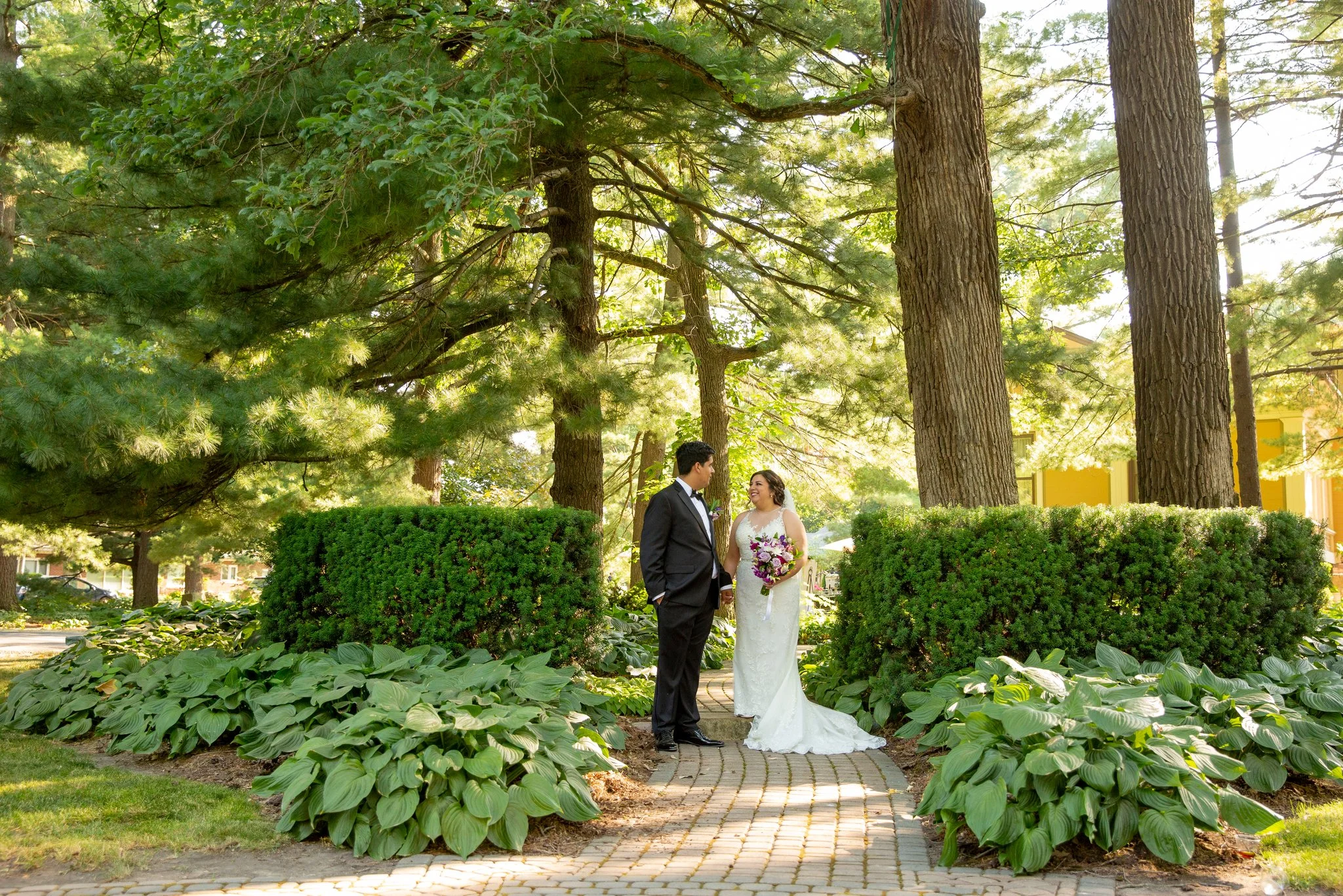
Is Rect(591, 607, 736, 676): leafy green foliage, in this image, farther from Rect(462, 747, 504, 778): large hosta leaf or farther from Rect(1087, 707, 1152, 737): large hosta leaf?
Rect(1087, 707, 1152, 737): large hosta leaf

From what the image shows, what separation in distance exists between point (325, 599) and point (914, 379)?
14.6 feet

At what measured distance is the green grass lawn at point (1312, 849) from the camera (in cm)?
370

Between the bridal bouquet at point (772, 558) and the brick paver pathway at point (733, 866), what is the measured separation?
1.70 metres

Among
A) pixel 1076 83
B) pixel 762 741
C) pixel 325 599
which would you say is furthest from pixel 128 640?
pixel 1076 83

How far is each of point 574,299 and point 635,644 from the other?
3.32 m

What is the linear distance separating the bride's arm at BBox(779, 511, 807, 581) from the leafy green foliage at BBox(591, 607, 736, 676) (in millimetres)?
1191

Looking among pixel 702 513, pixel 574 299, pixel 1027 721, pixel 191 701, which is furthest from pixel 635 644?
pixel 1027 721

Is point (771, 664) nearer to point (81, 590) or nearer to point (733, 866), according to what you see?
point (733, 866)

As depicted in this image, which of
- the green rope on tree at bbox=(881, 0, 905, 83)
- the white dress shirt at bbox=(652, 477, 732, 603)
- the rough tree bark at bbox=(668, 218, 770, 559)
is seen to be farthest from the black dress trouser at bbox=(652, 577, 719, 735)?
the rough tree bark at bbox=(668, 218, 770, 559)

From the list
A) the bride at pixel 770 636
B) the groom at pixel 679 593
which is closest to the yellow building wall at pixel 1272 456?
the bride at pixel 770 636

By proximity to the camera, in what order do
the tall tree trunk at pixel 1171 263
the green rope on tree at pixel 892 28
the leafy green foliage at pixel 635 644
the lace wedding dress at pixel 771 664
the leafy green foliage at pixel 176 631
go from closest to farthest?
1. the lace wedding dress at pixel 771 664
2. the green rope on tree at pixel 892 28
3. the tall tree trunk at pixel 1171 263
4. the leafy green foliage at pixel 635 644
5. the leafy green foliage at pixel 176 631

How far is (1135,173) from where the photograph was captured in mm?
8203

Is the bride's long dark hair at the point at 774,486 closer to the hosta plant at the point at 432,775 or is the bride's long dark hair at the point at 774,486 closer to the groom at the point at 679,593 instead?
the groom at the point at 679,593

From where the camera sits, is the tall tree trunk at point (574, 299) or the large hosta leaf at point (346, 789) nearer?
the large hosta leaf at point (346, 789)
